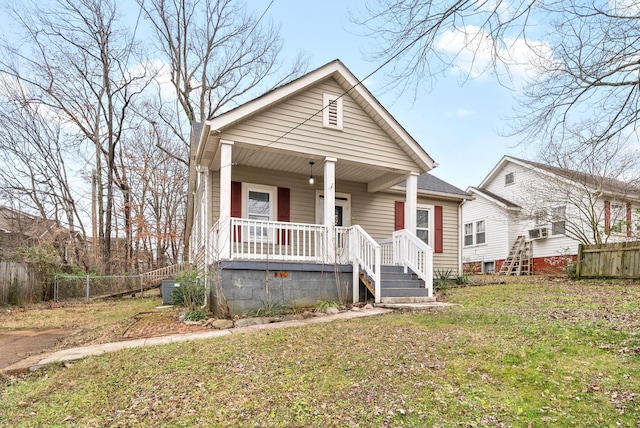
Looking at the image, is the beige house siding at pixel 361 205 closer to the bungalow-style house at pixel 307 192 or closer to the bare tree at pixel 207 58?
the bungalow-style house at pixel 307 192

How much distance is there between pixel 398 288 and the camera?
871 cm

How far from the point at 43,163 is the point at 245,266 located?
18.7 metres

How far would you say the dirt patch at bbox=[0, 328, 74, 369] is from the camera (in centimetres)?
568

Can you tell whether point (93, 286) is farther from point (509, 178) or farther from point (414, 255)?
point (509, 178)

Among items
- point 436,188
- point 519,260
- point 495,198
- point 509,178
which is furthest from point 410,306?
point 509,178

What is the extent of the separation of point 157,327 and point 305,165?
5194 millimetres

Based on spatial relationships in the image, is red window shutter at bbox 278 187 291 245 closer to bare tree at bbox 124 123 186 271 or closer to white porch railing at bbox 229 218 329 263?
white porch railing at bbox 229 218 329 263

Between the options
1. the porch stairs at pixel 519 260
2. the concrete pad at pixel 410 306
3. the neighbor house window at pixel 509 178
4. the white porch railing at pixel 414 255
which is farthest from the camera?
the neighbor house window at pixel 509 178

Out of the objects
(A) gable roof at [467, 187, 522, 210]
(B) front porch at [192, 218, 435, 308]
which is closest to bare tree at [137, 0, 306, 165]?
(A) gable roof at [467, 187, 522, 210]

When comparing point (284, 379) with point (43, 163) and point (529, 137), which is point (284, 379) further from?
point (43, 163)

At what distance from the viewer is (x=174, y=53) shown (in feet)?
71.0

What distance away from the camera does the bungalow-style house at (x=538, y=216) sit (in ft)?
48.5

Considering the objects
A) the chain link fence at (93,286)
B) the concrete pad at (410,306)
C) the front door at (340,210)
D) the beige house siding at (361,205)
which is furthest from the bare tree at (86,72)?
the concrete pad at (410,306)

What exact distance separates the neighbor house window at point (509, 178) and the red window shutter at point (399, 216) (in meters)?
10.7
